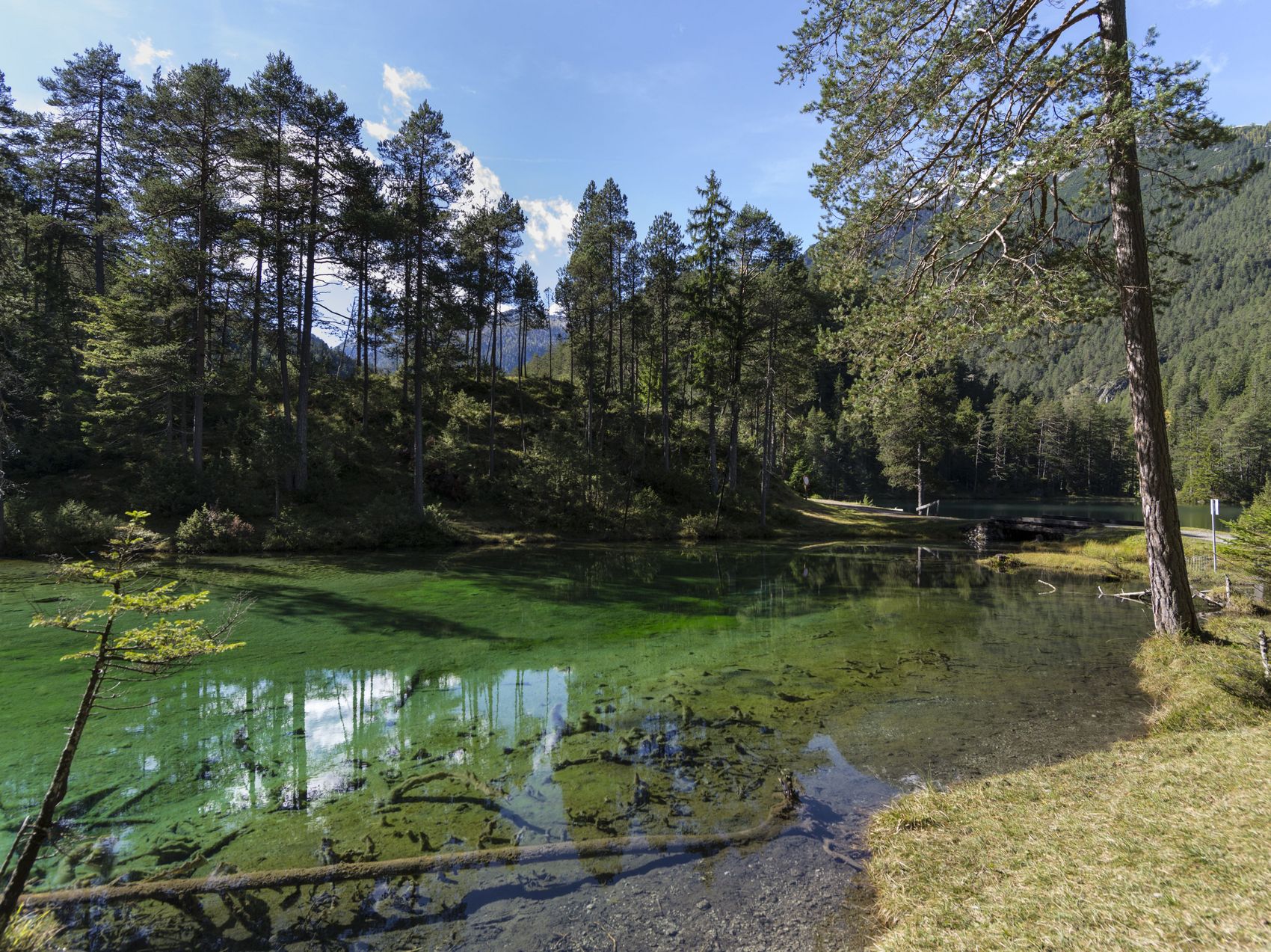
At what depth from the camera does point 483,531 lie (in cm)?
2781

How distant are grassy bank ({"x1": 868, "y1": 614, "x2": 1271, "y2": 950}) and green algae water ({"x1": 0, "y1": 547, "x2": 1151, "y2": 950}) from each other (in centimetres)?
67

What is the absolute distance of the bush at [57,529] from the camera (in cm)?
1922

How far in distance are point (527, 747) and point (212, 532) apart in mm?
20296

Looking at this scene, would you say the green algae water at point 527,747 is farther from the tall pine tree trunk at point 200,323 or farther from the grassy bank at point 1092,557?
the tall pine tree trunk at point 200,323

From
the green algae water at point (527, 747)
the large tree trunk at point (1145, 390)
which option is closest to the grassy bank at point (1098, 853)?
the green algae water at point (527, 747)

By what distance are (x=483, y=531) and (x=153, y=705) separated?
19.2m

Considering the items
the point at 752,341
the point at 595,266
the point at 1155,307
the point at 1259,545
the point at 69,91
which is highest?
the point at 69,91

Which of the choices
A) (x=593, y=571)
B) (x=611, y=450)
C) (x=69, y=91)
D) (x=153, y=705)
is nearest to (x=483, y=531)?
(x=593, y=571)

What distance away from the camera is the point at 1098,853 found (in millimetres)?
3979

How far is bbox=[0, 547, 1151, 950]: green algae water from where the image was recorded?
4391 mm

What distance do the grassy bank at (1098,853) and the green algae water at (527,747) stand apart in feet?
2.21

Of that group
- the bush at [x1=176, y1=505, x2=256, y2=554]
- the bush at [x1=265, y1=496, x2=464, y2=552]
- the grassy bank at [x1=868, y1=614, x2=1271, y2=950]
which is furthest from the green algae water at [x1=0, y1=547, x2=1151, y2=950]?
the bush at [x1=265, y1=496, x2=464, y2=552]

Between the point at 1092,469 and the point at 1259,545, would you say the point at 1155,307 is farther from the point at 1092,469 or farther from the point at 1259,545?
the point at 1092,469

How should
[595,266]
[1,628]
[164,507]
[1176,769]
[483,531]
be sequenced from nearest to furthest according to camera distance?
[1176,769]
[1,628]
[164,507]
[483,531]
[595,266]
